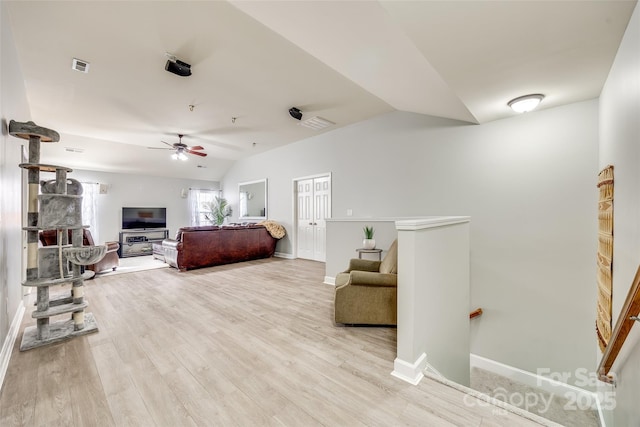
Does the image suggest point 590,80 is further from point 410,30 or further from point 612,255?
point 410,30

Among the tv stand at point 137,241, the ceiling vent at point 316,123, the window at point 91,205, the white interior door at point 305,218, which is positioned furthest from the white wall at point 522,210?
the window at point 91,205

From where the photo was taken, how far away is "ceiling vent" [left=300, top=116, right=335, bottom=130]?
4838mm

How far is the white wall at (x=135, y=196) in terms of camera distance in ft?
24.1

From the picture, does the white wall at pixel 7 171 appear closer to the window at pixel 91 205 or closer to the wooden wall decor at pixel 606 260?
the wooden wall decor at pixel 606 260

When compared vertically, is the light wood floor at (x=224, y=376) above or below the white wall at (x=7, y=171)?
below

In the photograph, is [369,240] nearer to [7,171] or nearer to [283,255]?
[283,255]

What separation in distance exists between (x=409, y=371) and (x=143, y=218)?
347 inches

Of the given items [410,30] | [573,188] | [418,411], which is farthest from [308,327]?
[573,188]

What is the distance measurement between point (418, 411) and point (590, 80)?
10.4 ft

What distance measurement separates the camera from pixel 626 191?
1.72 metres

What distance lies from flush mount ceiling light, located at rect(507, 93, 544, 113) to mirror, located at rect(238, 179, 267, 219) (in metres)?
5.95

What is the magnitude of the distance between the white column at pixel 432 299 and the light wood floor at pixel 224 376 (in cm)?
27

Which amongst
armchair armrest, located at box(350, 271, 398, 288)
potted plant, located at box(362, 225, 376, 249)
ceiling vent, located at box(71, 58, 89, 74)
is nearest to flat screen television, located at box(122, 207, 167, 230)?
ceiling vent, located at box(71, 58, 89, 74)

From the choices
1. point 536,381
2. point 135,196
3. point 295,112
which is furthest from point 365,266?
point 135,196
